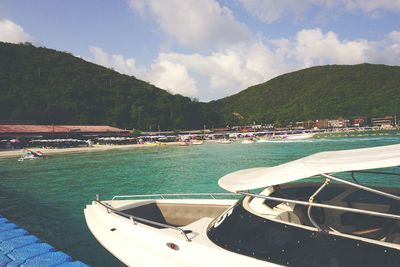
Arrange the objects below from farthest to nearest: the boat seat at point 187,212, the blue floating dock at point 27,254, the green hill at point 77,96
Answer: the green hill at point 77,96 < the boat seat at point 187,212 < the blue floating dock at point 27,254

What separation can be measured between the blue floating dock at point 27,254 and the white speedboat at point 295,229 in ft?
6.36

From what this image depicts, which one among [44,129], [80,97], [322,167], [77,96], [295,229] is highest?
[77,96]

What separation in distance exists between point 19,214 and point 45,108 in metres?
108

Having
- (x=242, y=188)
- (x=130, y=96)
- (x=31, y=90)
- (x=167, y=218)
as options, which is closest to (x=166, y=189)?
(x=167, y=218)

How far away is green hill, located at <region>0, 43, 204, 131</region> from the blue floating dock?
10811 centimetres

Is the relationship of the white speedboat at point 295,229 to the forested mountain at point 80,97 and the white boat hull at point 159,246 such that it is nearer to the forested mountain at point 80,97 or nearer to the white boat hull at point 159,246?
the white boat hull at point 159,246

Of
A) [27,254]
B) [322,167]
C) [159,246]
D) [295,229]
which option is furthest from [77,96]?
[322,167]

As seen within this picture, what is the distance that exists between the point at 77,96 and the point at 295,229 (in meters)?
139

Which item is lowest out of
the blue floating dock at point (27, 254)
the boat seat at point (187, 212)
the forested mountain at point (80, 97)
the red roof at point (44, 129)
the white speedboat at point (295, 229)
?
the blue floating dock at point (27, 254)

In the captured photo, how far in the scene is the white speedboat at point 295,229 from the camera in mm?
3902

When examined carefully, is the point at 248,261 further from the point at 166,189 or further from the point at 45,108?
the point at 45,108

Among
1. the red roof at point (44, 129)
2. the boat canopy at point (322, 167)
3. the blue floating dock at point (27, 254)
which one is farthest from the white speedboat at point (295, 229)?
the red roof at point (44, 129)

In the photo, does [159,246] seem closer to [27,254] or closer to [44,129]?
[27,254]

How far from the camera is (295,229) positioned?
434 centimetres
